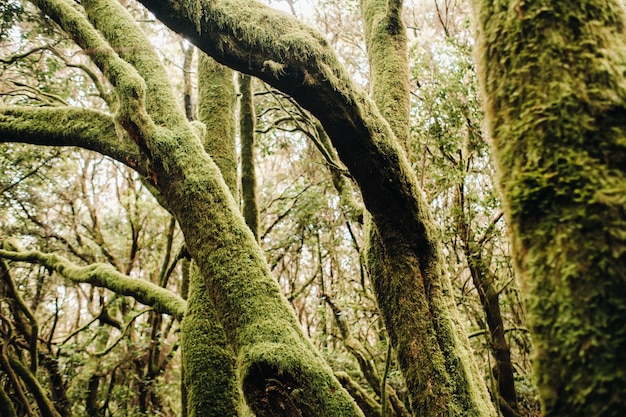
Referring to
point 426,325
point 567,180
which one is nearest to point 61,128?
point 426,325

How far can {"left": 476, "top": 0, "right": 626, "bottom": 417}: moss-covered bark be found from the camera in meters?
0.90

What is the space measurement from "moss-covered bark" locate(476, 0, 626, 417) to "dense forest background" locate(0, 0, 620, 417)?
1.72 meters

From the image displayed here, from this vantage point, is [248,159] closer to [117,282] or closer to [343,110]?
[117,282]

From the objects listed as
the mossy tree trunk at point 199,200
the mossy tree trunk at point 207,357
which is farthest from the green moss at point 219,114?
the mossy tree trunk at point 199,200

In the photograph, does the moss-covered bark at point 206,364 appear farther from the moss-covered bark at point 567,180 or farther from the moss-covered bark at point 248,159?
the moss-covered bark at point 567,180

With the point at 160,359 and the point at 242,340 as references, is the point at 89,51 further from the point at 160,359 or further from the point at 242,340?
the point at 160,359

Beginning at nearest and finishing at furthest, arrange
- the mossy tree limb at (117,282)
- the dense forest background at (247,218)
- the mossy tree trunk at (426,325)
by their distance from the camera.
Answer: the mossy tree trunk at (426,325), the mossy tree limb at (117,282), the dense forest background at (247,218)

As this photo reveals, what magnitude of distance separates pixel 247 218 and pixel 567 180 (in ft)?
14.0

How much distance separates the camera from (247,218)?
5.04 m

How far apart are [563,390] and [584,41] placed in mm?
823

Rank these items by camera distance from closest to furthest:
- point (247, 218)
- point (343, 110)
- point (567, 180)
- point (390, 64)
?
point (567, 180) < point (343, 110) < point (390, 64) < point (247, 218)

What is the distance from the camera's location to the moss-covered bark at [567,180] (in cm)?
90

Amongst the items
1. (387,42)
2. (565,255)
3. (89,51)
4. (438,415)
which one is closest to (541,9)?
(565,255)

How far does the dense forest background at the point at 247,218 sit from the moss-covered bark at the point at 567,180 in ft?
5.63
